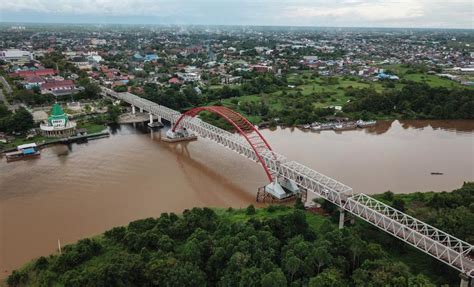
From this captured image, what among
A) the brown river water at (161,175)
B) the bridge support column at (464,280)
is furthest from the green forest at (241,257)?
the brown river water at (161,175)

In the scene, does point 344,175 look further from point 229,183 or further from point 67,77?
point 67,77

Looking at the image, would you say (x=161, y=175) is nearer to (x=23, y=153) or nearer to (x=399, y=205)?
(x=23, y=153)

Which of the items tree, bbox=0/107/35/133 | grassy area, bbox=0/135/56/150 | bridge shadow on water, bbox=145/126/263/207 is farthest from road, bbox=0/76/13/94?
bridge shadow on water, bbox=145/126/263/207

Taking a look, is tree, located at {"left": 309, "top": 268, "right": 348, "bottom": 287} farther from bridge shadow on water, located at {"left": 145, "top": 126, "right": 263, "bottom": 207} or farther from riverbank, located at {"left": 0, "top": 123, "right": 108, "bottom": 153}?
riverbank, located at {"left": 0, "top": 123, "right": 108, "bottom": 153}

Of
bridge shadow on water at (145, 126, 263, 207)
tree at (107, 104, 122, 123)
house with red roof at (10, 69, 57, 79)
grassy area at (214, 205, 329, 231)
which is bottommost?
bridge shadow on water at (145, 126, 263, 207)

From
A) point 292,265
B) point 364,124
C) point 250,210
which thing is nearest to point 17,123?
point 250,210

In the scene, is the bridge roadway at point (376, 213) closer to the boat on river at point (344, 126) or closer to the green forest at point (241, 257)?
the green forest at point (241, 257)

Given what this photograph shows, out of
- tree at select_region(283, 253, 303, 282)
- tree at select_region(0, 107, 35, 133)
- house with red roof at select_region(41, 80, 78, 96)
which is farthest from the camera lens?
house with red roof at select_region(41, 80, 78, 96)

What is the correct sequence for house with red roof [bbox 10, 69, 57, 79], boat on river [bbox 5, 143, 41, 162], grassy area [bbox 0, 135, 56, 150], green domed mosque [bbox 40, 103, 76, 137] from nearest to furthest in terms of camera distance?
boat on river [bbox 5, 143, 41, 162], grassy area [bbox 0, 135, 56, 150], green domed mosque [bbox 40, 103, 76, 137], house with red roof [bbox 10, 69, 57, 79]
